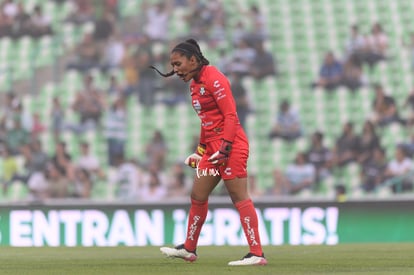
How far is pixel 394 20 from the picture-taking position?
2370 centimetres

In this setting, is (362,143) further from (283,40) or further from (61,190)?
(61,190)

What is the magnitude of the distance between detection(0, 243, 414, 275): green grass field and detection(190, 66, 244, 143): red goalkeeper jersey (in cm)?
122

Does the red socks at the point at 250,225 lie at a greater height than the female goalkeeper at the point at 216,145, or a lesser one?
lesser

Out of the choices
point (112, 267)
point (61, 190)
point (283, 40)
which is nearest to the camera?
point (112, 267)

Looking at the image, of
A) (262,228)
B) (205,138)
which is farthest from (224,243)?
(205,138)

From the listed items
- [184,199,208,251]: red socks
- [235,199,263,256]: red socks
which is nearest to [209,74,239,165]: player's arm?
[235,199,263,256]: red socks

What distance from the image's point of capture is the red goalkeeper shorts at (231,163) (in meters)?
9.74

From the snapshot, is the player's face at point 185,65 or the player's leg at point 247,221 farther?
the player's face at point 185,65

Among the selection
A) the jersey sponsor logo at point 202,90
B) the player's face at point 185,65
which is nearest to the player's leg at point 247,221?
the jersey sponsor logo at point 202,90

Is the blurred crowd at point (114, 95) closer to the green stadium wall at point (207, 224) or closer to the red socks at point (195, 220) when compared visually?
the green stadium wall at point (207, 224)

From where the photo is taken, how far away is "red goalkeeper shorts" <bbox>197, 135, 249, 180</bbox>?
9.74 metres

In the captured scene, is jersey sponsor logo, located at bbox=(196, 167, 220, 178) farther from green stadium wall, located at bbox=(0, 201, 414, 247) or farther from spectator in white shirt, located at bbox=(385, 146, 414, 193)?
spectator in white shirt, located at bbox=(385, 146, 414, 193)

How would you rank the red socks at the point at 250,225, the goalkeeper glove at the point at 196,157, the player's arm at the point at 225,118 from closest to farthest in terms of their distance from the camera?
the player's arm at the point at 225,118
the red socks at the point at 250,225
the goalkeeper glove at the point at 196,157

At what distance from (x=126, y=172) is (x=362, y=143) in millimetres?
4512
